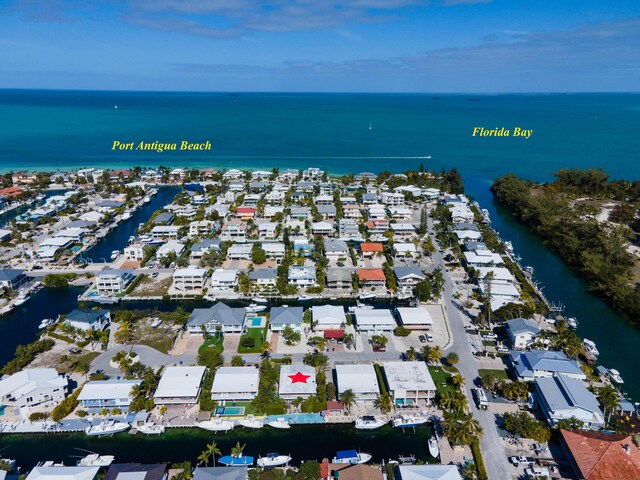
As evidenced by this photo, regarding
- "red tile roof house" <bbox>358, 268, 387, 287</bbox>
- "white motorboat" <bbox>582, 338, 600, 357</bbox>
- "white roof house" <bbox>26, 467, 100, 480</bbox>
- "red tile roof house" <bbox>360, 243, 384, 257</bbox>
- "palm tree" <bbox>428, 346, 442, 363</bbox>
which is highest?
"red tile roof house" <bbox>360, 243, 384, 257</bbox>

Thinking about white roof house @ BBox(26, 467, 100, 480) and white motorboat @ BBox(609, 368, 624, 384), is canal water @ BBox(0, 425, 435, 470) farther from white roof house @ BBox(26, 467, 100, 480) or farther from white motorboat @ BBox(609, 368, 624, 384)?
white motorboat @ BBox(609, 368, 624, 384)

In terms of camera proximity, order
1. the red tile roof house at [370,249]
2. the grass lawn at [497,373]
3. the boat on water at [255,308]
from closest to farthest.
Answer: the grass lawn at [497,373], the boat on water at [255,308], the red tile roof house at [370,249]

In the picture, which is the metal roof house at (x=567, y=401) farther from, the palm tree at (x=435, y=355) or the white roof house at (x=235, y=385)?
the white roof house at (x=235, y=385)

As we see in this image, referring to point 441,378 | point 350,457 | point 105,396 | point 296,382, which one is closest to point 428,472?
point 350,457

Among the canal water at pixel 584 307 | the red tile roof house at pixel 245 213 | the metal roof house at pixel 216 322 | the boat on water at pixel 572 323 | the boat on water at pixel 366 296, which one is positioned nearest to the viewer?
the canal water at pixel 584 307

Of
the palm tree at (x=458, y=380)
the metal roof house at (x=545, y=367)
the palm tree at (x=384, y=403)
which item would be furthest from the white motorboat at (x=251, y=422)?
the metal roof house at (x=545, y=367)

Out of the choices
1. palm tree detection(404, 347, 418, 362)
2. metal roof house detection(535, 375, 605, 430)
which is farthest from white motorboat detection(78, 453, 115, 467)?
metal roof house detection(535, 375, 605, 430)
